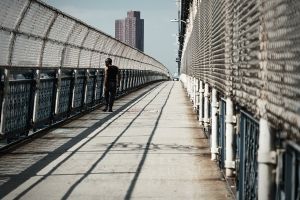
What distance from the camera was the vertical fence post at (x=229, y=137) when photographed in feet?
16.1

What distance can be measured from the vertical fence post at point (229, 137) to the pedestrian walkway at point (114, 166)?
0.28 meters

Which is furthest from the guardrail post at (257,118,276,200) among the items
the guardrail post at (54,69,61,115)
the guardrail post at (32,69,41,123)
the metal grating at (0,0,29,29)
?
the guardrail post at (54,69,61,115)

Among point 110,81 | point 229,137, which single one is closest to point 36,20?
point 110,81

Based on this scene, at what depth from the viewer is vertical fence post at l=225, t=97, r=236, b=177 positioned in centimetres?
490

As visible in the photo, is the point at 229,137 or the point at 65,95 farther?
the point at 65,95

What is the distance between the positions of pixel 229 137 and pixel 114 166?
203 centimetres

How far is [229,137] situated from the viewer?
16.4 feet

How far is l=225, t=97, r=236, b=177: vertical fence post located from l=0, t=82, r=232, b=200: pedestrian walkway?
0.28 m

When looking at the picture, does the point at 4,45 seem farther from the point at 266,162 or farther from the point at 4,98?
the point at 266,162

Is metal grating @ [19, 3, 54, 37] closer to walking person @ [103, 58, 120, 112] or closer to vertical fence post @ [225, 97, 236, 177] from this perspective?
walking person @ [103, 58, 120, 112]

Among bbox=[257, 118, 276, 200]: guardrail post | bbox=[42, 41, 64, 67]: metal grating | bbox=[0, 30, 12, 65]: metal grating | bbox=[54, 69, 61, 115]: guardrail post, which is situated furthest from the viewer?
bbox=[42, 41, 64, 67]: metal grating

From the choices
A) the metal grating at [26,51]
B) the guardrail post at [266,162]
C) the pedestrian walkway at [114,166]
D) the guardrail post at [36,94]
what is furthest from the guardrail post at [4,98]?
the guardrail post at [266,162]

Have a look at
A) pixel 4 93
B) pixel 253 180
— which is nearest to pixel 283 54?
pixel 253 180

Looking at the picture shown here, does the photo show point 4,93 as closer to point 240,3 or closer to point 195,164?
point 195,164
